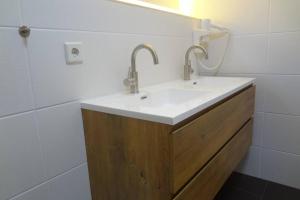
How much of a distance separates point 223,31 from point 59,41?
3.86ft

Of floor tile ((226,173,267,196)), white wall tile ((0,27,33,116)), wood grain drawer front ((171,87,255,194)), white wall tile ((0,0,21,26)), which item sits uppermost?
white wall tile ((0,0,21,26))

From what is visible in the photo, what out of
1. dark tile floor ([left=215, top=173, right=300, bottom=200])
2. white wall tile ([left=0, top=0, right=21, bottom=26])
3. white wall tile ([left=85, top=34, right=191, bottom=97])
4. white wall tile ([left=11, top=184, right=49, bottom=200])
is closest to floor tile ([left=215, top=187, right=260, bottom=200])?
dark tile floor ([left=215, top=173, right=300, bottom=200])

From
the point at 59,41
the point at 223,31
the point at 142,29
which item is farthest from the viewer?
the point at 223,31

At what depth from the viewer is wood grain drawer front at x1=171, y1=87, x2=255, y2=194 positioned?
2.32 feet

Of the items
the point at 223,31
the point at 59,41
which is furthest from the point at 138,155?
the point at 223,31

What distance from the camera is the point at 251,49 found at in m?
1.52

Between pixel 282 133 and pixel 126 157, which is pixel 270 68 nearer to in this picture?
pixel 282 133

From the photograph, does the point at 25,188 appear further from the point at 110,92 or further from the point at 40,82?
the point at 110,92

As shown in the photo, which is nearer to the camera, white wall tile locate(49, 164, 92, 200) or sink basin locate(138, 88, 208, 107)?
white wall tile locate(49, 164, 92, 200)

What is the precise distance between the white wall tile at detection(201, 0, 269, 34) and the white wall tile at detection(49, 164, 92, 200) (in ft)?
4.30

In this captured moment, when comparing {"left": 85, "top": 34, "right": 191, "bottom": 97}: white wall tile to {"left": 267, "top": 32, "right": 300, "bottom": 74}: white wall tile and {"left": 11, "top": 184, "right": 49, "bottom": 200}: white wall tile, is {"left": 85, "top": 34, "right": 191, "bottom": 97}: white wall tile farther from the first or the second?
{"left": 267, "top": 32, "right": 300, "bottom": 74}: white wall tile

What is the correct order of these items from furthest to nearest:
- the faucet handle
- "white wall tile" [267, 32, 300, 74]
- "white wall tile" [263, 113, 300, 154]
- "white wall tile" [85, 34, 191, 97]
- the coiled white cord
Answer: the coiled white cord
"white wall tile" [263, 113, 300, 154]
"white wall tile" [267, 32, 300, 74]
the faucet handle
"white wall tile" [85, 34, 191, 97]

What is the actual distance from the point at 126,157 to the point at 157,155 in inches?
5.6

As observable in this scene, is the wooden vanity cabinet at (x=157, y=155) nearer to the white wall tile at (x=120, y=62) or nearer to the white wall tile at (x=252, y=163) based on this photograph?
the white wall tile at (x=120, y=62)
